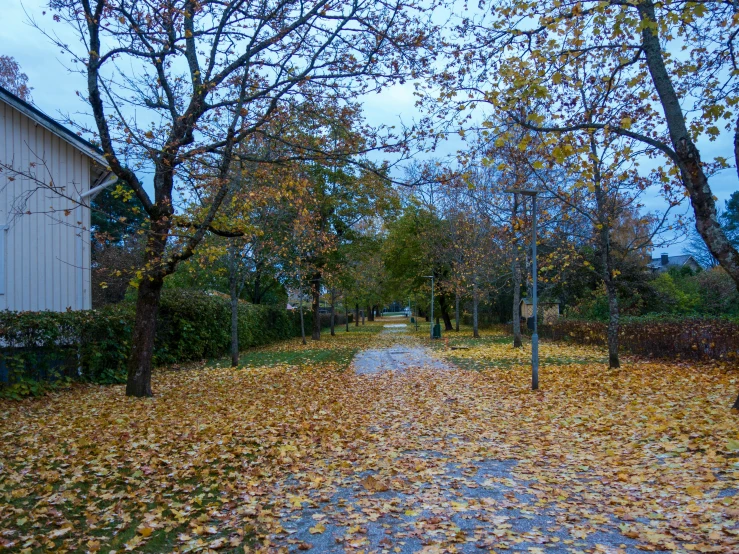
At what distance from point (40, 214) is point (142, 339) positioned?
6012mm

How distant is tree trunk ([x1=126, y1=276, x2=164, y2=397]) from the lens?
36.4 feet

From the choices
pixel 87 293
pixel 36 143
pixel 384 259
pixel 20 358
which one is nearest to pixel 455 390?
pixel 20 358

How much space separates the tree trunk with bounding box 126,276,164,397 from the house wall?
325 cm

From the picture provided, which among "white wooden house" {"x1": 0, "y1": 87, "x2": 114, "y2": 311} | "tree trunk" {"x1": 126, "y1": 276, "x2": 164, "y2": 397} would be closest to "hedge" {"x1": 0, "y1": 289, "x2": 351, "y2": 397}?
"white wooden house" {"x1": 0, "y1": 87, "x2": 114, "y2": 311}

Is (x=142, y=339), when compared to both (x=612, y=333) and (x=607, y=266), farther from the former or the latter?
A: (x=612, y=333)

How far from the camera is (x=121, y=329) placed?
14.5 metres

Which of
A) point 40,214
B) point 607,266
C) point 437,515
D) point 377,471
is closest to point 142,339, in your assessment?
point 40,214

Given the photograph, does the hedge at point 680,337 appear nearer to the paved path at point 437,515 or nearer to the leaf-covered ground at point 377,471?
the leaf-covered ground at point 377,471

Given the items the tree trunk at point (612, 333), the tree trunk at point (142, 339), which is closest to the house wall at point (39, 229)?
the tree trunk at point (142, 339)

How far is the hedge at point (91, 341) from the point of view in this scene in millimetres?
11477

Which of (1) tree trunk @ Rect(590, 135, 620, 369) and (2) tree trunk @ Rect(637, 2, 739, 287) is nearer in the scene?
(2) tree trunk @ Rect(637, 2, 739, 287)

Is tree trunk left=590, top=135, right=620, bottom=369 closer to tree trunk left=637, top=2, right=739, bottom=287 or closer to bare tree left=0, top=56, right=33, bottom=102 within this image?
tree trunk left=637, top=2, right=739, bottom=287

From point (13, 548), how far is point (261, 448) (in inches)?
132

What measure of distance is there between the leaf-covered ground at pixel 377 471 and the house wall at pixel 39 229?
14.0 feet
